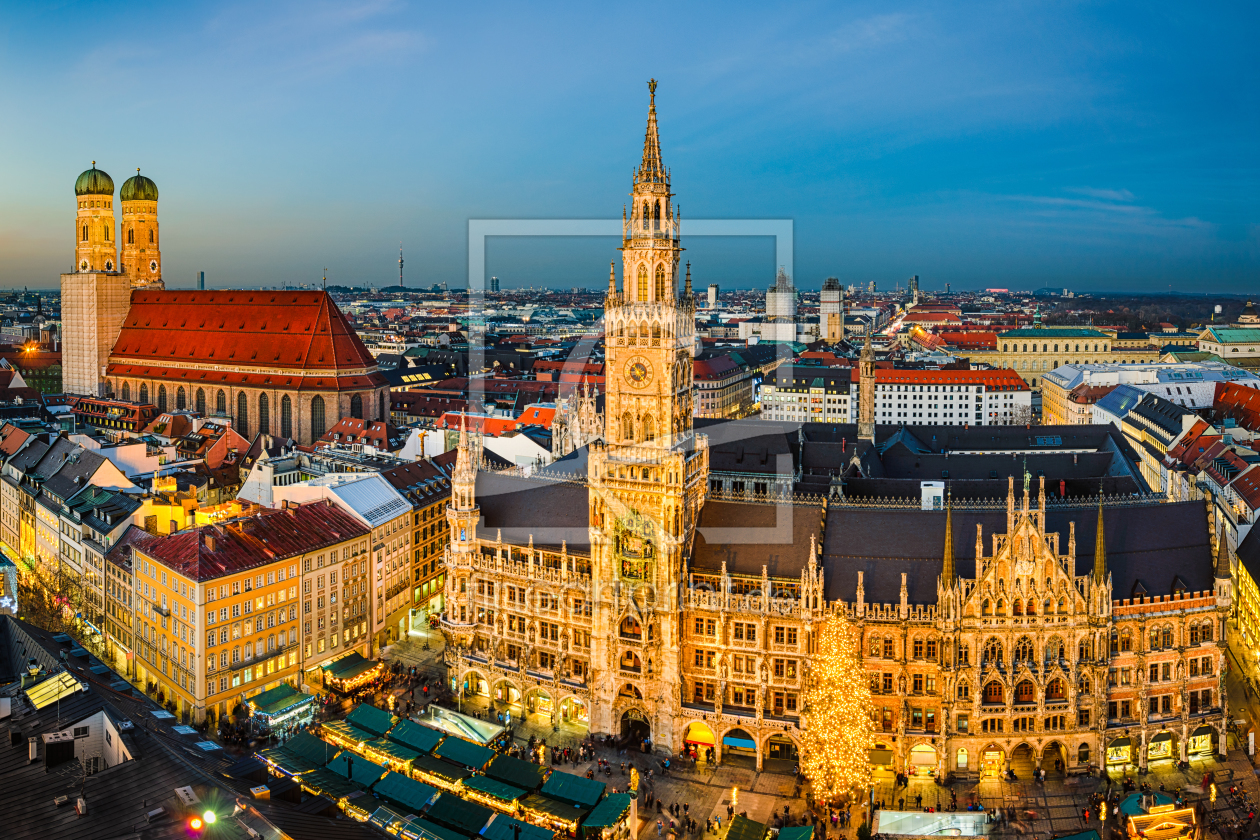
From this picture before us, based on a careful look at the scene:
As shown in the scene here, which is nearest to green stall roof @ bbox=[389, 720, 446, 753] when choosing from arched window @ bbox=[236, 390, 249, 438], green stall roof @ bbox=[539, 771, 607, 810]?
green stall roof @ bbox=[539, 771, 607, 810]

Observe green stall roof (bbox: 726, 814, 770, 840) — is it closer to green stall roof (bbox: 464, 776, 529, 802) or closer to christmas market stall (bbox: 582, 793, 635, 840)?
christmas market stall (bbox: 582, 793, 635, 840)

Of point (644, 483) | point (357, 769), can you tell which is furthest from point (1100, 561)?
point (357, 769)

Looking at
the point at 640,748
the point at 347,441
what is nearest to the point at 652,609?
the point at 640,748

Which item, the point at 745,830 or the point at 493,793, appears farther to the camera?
the point at 493,793

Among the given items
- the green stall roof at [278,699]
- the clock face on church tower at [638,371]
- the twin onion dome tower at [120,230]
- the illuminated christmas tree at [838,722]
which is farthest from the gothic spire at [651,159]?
the twin onion dome tower at [120,230]

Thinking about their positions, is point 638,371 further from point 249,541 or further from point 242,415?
point 242,415

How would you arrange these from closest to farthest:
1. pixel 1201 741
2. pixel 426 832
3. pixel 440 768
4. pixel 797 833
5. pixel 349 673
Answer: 1. pixel 797 833
2. pixel 426 832
3. pixel 440 768
4. pixel 1201 741
5. pixel 349 673

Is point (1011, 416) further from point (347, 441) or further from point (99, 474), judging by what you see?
point (99, 474)
